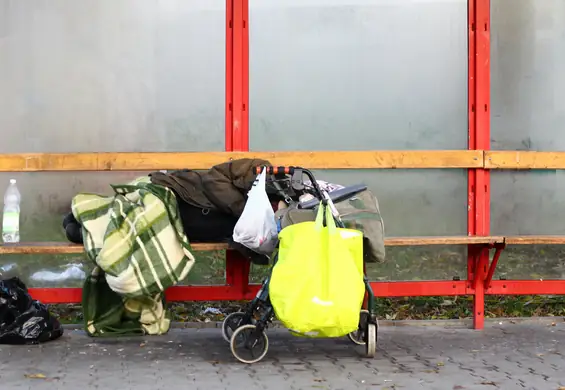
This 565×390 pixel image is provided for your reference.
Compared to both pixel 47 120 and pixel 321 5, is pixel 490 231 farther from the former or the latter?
pixel 47 120

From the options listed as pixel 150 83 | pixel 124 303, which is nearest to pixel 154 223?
pixel 124 303

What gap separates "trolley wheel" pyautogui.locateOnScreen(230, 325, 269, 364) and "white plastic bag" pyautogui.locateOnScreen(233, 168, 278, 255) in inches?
20.8

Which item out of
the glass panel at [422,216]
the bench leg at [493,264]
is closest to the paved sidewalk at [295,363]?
the bench leg at [493,264]

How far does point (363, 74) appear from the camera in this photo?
6418 millimetres

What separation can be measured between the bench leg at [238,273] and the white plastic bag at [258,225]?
3.39 ft

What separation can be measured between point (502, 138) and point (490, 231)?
761 mm

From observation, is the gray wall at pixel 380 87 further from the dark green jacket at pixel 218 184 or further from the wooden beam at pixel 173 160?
the dark green jacket at pixel 218 184

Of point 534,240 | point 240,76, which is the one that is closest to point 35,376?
point 240,76

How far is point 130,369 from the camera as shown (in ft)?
16.2

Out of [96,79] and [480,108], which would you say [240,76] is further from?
[480,108]

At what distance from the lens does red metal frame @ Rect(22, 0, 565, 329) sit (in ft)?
20.5

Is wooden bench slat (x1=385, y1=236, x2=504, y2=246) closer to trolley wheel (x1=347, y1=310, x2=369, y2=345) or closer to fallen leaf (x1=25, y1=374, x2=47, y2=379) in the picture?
trolley wheel (x1=347, y1=310, x2=369, y2=345)

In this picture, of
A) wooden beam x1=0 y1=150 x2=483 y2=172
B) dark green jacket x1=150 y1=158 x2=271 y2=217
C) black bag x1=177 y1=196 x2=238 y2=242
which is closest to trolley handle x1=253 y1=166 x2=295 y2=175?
dark green jacket x1=150 y1=158 x2=271 y2=217

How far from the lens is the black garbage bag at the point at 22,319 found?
561 centimetres
